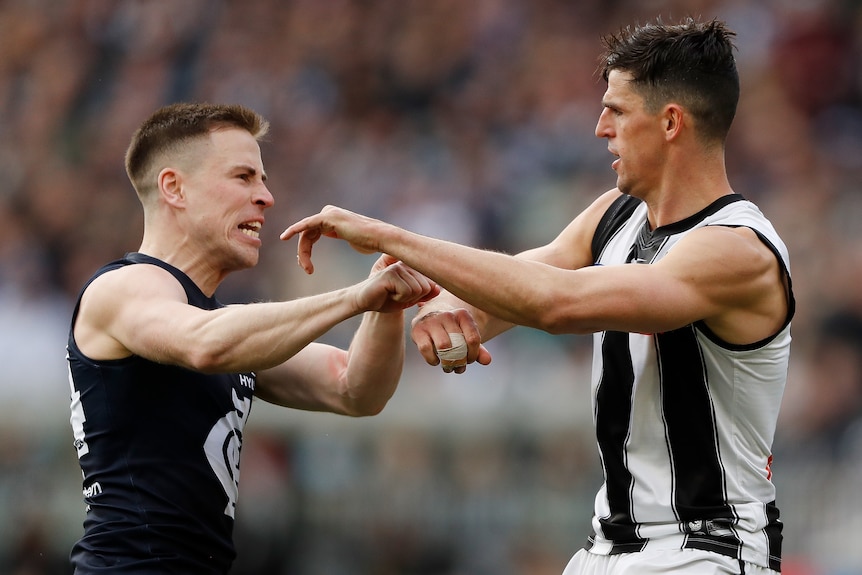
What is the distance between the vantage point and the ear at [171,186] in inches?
190

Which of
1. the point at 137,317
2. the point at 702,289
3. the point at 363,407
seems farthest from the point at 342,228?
the point at 702,289

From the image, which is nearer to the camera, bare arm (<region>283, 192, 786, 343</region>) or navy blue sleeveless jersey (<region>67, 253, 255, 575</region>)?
bare arm (<region>283, 192, 786, 343</region>)

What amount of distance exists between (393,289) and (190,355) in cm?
76

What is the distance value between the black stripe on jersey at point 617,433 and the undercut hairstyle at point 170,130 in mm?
1829

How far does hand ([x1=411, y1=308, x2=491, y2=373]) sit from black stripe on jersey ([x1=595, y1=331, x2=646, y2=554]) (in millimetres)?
474

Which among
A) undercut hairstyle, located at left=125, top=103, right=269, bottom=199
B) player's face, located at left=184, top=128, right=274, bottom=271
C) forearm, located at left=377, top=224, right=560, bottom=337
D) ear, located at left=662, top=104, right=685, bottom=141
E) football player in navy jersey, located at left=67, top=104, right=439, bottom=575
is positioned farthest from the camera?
undercut hairstyle, located at left=125, top=103, right=269, bottom=199

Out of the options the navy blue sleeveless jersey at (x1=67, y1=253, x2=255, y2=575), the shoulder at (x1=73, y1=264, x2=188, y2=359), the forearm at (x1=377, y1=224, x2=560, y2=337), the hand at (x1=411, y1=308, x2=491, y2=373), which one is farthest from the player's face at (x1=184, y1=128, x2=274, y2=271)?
the forearm at (x1=377, y1=224, x2=560, y2=337)

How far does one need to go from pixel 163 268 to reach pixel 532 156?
6484 millimetres

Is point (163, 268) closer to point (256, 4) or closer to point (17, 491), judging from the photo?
point (17, 491)

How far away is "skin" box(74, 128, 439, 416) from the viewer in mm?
→ 4051

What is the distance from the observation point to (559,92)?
36.3ft

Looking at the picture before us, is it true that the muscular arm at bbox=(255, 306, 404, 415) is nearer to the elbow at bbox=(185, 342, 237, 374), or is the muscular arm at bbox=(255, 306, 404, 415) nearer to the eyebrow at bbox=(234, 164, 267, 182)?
the eyebrow at bbox=(234, 164, 267, 182)

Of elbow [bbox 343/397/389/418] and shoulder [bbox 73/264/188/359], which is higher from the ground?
shoulder [bbox 73/264/188/359]

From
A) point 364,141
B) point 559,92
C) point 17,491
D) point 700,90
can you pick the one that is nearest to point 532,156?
point 559,92
